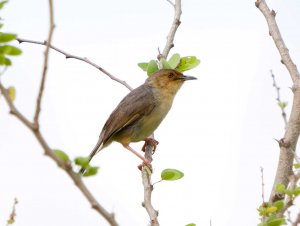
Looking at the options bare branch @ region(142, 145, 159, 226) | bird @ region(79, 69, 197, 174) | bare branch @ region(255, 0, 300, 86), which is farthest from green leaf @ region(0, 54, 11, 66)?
bird @ region(79, 69, 197, 174)

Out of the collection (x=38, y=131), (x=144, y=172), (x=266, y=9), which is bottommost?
(x=38, y=131)

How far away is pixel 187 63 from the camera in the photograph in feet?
20.7

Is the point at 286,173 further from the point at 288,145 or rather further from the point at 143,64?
the point at 143,64

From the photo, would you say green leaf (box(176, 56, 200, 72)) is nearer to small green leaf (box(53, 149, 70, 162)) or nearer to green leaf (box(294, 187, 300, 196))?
green leaf (box(294, 187, 300, 196))

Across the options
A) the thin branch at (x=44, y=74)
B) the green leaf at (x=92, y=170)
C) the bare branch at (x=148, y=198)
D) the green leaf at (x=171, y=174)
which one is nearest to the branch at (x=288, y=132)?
the green leaf at (x=171, y=174)

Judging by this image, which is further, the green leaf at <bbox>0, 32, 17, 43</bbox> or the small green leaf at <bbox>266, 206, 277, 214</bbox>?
the small green leaf at <bbox>266, 206, 277, 214</bbox>

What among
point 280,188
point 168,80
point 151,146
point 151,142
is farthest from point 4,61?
point 168,80

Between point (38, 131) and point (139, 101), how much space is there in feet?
17.2

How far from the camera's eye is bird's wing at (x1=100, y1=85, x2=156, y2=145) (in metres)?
6.94

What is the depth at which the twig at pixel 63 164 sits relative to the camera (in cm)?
184

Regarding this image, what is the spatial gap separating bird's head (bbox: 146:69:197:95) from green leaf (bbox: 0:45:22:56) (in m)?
4.43

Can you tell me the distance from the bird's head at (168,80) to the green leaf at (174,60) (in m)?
0.81

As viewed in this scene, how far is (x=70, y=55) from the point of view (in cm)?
606

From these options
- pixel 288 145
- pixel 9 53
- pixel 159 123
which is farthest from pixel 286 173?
pixel 159 123
